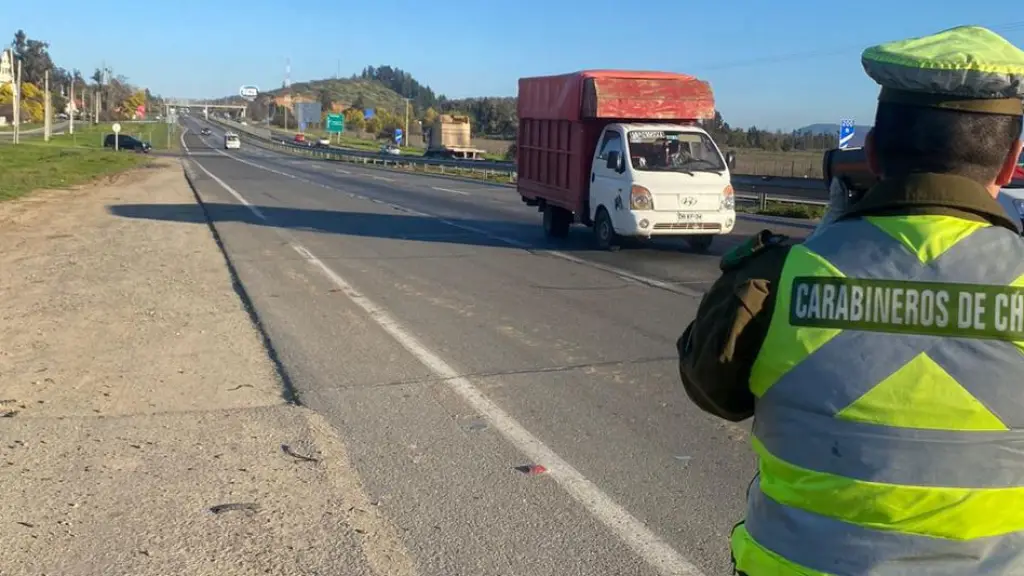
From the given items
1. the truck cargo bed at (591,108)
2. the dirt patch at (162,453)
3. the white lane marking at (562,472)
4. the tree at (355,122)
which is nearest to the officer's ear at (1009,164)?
the white lane marking at (562,472)

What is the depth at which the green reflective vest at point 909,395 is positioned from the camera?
172 cm

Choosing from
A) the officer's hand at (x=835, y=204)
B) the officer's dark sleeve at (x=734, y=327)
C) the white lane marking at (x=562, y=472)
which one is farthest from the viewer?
the white lane marking at (x=562, y=472)

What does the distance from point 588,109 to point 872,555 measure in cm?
1451

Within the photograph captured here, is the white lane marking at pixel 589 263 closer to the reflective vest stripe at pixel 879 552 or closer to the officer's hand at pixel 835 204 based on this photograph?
the officer's hand at pixel 835 204

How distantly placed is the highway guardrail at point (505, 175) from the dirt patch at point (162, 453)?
504 cm

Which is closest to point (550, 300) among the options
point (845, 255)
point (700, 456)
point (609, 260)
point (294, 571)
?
point (609, 260)

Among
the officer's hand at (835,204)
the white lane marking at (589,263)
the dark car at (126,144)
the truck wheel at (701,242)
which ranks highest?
the dark car at (126,144)

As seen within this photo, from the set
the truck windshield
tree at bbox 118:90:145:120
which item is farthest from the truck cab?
tree at bbox 118:90:145:120

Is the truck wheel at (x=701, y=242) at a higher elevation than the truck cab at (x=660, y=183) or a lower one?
lower

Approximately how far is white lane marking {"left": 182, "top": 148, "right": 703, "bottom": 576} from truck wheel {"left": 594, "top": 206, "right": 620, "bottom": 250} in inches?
263

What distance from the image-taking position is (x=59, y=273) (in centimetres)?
1248

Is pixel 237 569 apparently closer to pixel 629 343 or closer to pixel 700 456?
pixel 700 456

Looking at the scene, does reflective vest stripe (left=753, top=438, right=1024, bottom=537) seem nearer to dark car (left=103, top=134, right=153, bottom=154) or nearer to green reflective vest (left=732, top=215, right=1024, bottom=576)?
green reflective vest (left=732, top=215, right=1024, bottom=576)

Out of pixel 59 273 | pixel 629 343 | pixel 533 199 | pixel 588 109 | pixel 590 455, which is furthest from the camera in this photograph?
pixel 533 199
